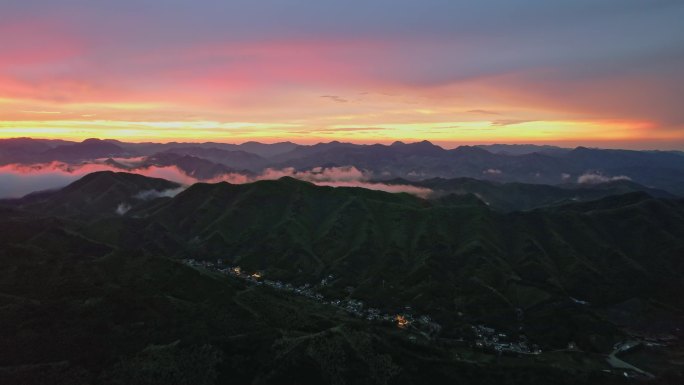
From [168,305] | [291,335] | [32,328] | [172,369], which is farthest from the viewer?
[168,305]

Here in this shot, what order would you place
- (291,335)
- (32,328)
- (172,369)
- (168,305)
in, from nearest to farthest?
(172,369) < (32,328) < (291,335) < (168,305)

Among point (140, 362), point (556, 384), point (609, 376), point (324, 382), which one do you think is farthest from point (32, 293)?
point (609, 376)

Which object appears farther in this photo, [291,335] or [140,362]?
[291,335]

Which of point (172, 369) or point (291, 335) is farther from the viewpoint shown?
point (291, 335)

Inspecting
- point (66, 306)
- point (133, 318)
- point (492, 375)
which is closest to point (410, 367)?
point (492, 375)

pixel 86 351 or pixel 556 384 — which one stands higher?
pixel 86 351

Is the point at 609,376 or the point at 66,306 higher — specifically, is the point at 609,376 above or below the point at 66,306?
below

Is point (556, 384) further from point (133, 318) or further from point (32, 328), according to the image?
point (32, 328)

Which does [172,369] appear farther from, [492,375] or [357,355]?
[492,375]

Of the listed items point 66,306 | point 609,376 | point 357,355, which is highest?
point 66,306
